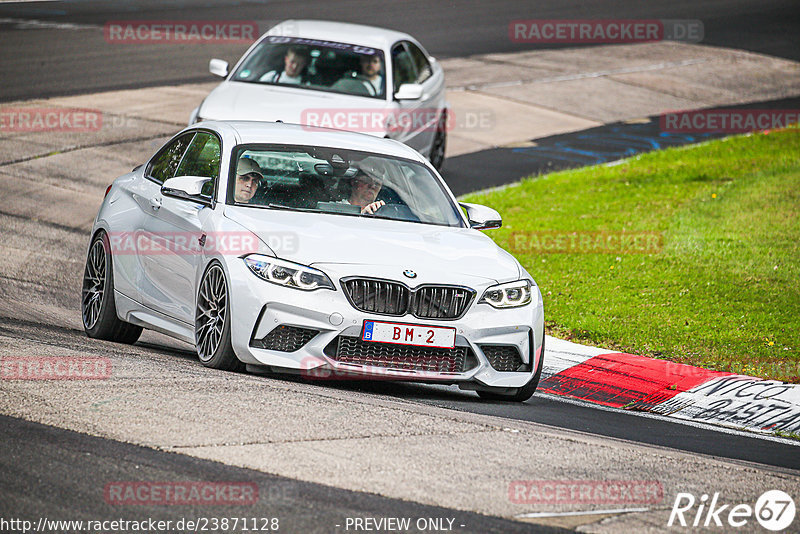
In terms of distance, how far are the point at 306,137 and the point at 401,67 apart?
6.94 metres

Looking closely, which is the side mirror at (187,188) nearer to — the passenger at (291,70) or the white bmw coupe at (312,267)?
the white bmw coupe at (312,267)

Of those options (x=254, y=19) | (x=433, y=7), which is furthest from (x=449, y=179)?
(x=433, y=7)

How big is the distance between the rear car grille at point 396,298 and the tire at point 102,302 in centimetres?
244

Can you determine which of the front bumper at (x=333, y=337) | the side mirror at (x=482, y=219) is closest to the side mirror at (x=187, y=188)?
the front bumper at (x=333, y=337)

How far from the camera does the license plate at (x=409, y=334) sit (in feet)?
24.7

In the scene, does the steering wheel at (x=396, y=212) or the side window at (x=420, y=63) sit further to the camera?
the side window at (x=420, y=63)

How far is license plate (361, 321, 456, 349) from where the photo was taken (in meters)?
7.53

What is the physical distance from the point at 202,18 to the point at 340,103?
17.2 metres

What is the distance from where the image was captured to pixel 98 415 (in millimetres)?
6223

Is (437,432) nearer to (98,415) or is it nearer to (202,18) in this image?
(98,415)

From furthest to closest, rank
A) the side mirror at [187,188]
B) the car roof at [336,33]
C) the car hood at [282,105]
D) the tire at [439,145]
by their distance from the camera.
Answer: the tire at [439,145] < the car roof at [336,33] < the car hood at [282,105] < the side mirror at [187,188]

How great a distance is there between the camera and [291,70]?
1505cm

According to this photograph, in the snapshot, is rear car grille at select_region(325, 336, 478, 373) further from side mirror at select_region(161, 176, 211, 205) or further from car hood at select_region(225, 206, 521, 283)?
side mirror at select_region(161, 176, 211, 205)

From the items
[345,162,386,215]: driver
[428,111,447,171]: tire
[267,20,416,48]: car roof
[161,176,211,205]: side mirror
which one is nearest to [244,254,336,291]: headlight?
[161,176,211,205]: side mirror
